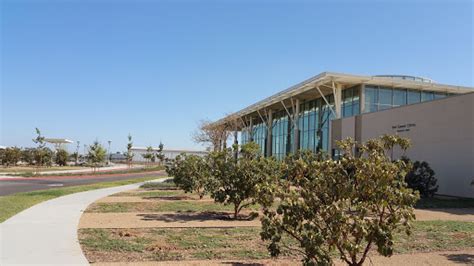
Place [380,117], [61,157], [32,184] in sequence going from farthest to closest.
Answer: [61,157] → [380,117] → [32,184]

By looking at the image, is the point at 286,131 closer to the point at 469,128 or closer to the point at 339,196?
the point at 469,128

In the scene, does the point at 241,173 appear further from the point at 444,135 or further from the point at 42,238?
the point at 444,135

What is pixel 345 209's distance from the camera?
215 inches

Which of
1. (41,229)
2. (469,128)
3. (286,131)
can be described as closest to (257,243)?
→ (41,229)

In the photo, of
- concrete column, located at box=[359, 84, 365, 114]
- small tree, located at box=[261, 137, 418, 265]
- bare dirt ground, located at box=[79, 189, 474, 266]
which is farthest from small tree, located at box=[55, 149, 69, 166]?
small tree, located at box=[261, 137, 418, 265]

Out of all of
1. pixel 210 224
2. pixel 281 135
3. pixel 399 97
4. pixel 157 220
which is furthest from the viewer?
pixel 281 135

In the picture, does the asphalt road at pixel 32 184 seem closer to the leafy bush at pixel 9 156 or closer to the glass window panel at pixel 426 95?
the glass window panel at pixel 426 95

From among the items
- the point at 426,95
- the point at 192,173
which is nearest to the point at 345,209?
the point at 192,173

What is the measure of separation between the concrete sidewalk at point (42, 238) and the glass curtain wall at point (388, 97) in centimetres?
2538

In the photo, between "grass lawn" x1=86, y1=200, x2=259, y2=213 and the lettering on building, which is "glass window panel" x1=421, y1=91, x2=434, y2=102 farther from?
"grass lawn" x1=86, y1=200, x2=259, y2=213

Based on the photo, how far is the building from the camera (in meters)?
22.6

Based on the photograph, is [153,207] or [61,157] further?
[61,157]

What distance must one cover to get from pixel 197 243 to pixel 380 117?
73.7 ft

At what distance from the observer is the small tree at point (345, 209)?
5414 millimetres
